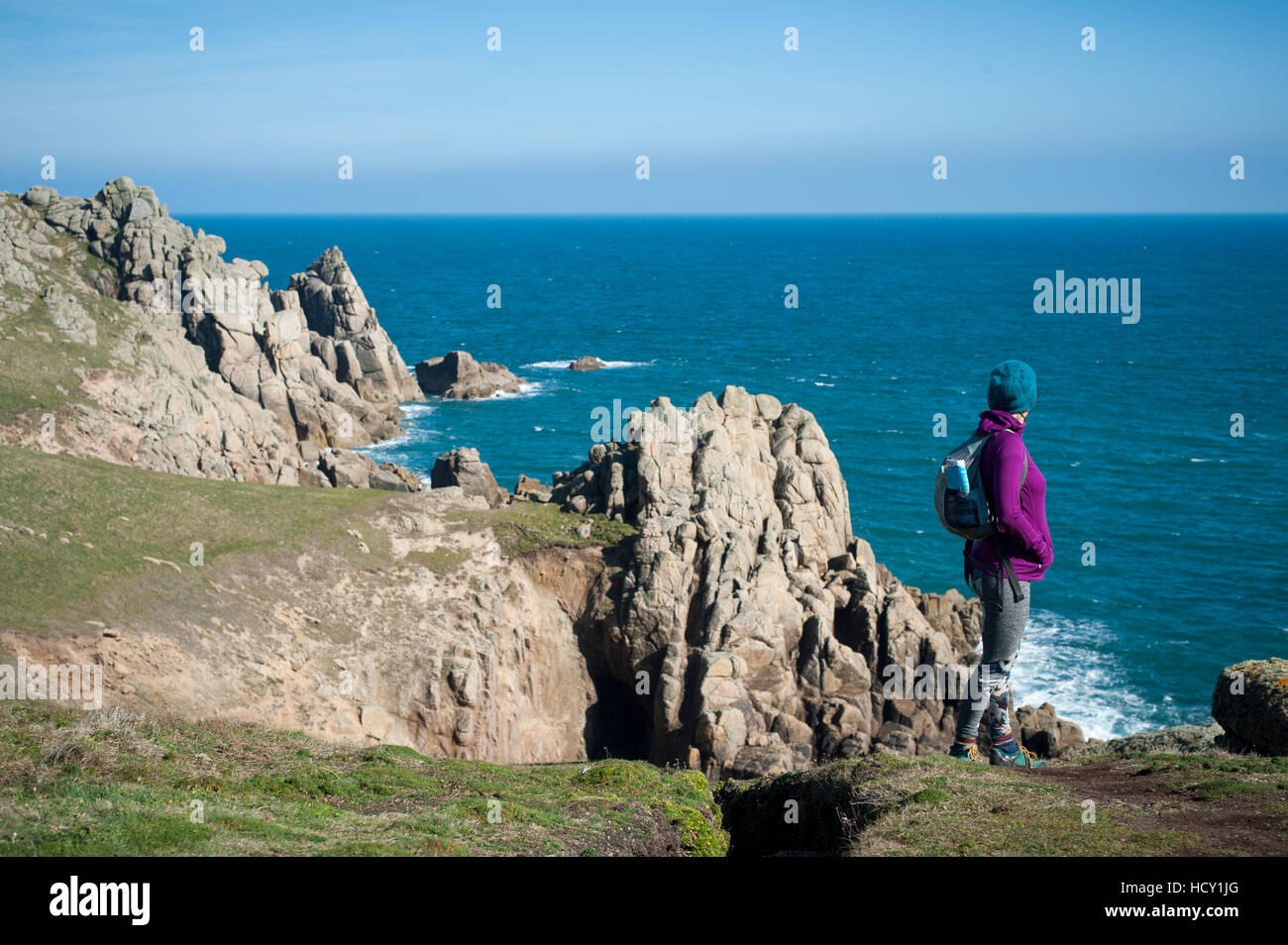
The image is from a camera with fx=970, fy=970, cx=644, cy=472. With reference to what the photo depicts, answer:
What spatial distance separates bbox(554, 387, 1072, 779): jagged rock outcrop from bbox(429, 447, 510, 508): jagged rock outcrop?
993 cm

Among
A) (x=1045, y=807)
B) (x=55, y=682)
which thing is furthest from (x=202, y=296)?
(x=1045, y=807)

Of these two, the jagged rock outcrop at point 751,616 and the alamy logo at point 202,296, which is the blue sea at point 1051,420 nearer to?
the jagged rock outcrop at point 751,616

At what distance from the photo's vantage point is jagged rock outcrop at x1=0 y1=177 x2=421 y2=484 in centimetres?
5678

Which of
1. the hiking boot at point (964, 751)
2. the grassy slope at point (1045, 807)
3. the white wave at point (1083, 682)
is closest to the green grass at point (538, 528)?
the white wave at point (1083, 682)

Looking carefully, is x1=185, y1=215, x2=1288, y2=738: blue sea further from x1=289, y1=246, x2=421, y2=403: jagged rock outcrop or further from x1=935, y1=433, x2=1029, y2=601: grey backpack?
x1=935, y1=433, x2=1029, y2=601: grey backpack

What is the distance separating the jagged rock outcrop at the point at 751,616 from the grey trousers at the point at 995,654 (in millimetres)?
22068

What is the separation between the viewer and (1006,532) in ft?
42.3

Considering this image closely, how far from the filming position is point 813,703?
4016 centimetres

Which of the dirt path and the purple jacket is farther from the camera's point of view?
the purple jacket

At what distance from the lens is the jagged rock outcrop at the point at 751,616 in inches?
1518

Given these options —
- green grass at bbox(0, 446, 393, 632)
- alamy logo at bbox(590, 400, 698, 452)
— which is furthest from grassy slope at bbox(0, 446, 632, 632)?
alamy logo at bbox(590, 400, 698, 452)

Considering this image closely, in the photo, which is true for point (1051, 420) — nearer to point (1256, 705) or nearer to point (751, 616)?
point (751, 616)

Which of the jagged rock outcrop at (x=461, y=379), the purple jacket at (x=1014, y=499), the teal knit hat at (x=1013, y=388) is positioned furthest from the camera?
the jagged rock outcrop at (x=461, y=379)
